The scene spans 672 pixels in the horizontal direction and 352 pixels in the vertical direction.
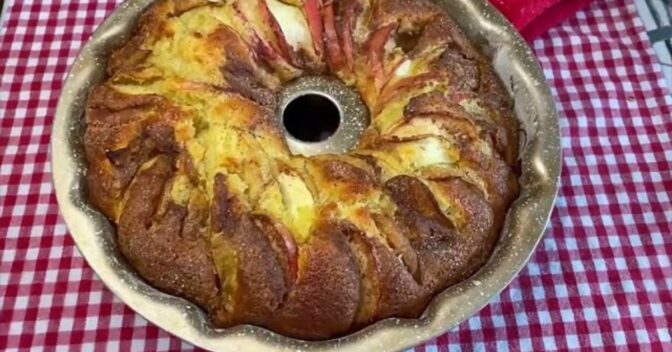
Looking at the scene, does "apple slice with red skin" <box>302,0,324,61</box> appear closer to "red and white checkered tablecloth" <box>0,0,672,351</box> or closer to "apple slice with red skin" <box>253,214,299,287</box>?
"apple slice with red skin" <box>253,214,299,287</box>

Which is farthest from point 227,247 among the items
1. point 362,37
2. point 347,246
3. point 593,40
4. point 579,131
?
point 593,40

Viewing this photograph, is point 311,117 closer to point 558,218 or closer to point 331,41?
point 331,41

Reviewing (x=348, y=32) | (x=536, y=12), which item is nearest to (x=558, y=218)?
(x=536, y=12)

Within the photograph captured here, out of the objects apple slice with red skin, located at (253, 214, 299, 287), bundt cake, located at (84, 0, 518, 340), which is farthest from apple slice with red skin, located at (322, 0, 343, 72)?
apple slice with red skin, located at (253, 214, 299, 287)

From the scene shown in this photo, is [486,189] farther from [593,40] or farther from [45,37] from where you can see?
[45,37]

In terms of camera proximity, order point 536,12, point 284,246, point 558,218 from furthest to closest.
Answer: point 536,12
point 558,218
point 284,246

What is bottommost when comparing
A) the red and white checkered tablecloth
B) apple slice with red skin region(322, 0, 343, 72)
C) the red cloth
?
the red and white checkered tablecloth

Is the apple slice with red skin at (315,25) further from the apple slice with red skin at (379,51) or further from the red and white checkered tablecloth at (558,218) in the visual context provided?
the red and white checkered tablecloth at (558,218)
